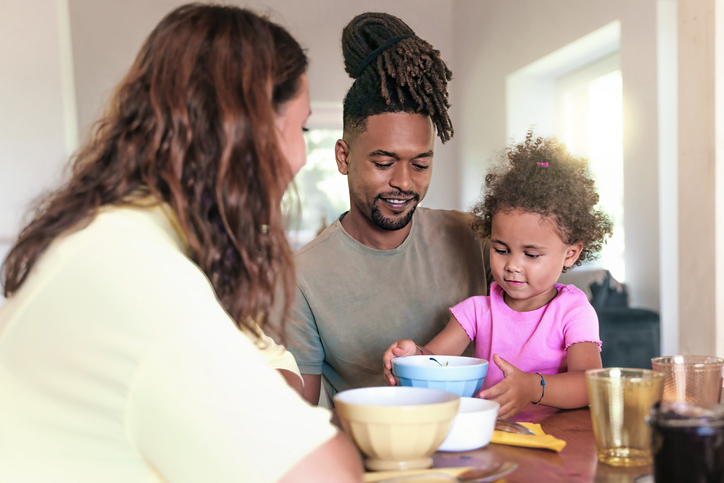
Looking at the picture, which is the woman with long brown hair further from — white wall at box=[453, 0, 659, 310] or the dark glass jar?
white wall at box=[453, 0, 659, 310]

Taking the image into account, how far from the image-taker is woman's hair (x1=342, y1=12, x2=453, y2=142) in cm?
166

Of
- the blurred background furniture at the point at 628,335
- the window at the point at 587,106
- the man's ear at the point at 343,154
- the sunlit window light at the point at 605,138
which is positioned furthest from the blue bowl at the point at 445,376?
the sunlit window light at the point at 605,138

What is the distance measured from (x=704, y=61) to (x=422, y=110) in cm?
70

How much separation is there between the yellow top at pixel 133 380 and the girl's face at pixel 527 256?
0.97 meters

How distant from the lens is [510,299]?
1.62m

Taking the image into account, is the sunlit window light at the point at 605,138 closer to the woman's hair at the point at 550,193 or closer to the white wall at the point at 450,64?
the white wall at the point at 450,64

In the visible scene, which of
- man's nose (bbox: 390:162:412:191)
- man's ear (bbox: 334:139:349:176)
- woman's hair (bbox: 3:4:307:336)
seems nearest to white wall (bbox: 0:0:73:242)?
man's ear (bbox: 334:139:349:176)

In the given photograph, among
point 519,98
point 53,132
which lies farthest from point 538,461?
point 519,98

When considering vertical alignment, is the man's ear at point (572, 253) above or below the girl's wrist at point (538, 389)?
above

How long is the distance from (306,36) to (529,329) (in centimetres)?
473

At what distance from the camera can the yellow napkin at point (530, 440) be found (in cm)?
85

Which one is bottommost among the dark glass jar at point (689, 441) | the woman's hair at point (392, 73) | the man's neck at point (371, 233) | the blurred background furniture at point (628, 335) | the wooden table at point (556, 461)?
the blurred background furniture at point (628, 335)

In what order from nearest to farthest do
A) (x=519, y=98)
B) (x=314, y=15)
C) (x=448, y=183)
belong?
(x=519, y=98) < (x=314, y=15) < (x=448, y=183)

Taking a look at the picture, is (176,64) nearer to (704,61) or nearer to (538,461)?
(538,461)
